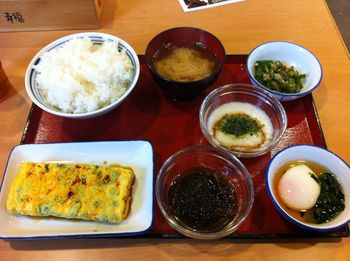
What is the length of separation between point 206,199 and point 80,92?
80cm

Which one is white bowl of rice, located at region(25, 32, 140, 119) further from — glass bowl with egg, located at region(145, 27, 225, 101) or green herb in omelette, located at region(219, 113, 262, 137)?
green herb in omelette, located at region(219, 113, 262, 137)

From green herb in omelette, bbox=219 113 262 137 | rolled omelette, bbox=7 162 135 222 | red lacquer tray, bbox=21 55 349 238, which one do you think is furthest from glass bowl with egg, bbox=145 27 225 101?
rolled omelette, bbox=7 162 135 222

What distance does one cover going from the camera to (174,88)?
1591 mm

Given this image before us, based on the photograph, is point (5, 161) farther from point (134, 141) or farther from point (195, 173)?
point (195, 173)

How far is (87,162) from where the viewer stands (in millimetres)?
1529

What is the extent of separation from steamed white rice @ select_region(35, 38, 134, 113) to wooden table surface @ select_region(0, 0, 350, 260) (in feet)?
0.98

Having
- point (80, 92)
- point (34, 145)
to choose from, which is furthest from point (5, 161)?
point (80, 92)

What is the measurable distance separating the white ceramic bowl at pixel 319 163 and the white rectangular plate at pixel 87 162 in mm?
521

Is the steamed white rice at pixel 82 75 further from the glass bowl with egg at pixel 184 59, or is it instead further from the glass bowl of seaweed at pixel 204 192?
the glass bowl of seaweed at pixel 204 192

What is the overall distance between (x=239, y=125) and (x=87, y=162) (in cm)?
78

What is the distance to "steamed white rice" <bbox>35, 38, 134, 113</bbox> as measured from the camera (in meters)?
1.55

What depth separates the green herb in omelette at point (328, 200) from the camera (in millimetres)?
1305

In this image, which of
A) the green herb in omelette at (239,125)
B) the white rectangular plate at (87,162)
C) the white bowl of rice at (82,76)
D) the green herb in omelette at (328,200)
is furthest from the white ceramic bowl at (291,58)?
the white rectangular plate at (87,162)

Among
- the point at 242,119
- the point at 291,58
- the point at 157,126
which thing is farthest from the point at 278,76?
the point at 157,126
